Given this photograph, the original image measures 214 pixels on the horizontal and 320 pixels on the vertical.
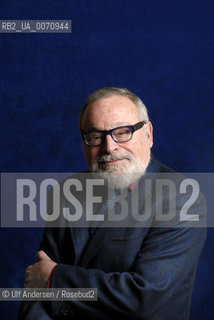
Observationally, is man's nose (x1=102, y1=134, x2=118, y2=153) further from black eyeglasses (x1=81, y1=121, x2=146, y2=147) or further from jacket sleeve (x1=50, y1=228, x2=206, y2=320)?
jacket sleeve (x1=50, y1=228, x2=206, y2=320)

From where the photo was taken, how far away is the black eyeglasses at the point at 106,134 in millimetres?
1406

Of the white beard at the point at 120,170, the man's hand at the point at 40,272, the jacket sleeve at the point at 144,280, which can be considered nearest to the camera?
the jacket sleeve at the point at 144,280

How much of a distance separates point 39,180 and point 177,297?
1.04 m

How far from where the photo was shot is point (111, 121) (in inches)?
55.2

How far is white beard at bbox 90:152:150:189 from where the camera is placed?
1.44m

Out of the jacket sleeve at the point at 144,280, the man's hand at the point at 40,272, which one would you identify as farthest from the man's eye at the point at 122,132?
the man's hand at the point at 40,272

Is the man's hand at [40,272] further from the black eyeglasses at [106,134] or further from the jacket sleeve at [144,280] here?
the black eyeglasses at [106,134]

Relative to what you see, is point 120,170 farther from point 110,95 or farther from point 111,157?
point 110,95

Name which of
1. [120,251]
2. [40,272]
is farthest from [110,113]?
[40,272]

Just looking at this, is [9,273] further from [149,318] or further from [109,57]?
[109,57]

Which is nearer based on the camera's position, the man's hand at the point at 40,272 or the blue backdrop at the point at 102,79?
the man's hand at the point at 40,272

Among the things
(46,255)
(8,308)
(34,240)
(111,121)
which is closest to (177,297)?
(46,255)

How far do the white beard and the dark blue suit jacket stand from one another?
122 mm

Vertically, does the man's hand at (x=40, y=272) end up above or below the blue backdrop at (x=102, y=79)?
below
